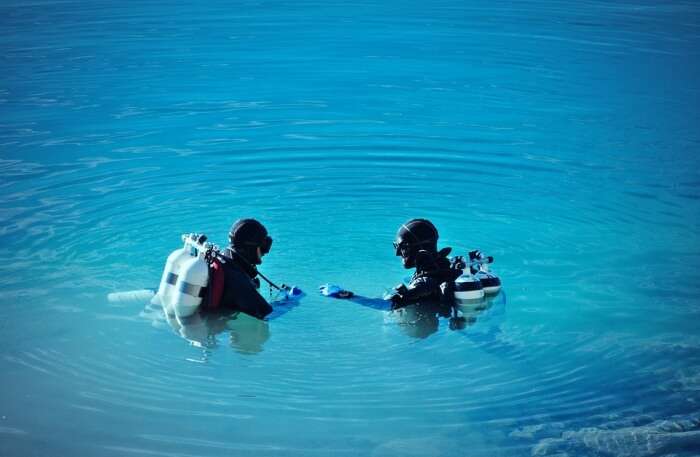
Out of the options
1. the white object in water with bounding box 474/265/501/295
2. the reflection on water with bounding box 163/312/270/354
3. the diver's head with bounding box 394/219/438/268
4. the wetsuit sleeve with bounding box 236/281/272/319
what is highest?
the diver's head with bounding box 394/219/438/268

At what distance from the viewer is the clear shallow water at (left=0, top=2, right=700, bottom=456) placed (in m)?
6.55

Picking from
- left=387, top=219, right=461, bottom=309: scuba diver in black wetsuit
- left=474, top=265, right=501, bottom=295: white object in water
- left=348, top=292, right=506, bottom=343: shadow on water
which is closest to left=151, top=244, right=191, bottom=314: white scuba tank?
left=348, top=292, right=506, bottom=343: shadow on water

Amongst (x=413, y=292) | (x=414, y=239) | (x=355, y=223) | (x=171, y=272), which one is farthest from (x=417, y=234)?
(x=355, y=223)

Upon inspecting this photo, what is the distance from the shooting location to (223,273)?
777 cm

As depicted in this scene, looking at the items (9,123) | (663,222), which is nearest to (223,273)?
(663,222)

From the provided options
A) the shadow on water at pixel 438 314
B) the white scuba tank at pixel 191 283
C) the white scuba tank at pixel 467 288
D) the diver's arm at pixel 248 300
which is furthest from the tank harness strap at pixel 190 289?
the white scuba tank at pixel 467 288

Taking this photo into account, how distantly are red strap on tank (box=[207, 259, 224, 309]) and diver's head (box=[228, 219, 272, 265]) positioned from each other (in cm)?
28

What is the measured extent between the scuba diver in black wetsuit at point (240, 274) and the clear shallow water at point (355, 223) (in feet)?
0.84

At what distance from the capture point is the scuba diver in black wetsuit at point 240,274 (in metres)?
7.75

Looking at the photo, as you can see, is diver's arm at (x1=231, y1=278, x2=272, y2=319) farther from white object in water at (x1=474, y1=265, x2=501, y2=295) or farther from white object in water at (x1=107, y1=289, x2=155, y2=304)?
white object in water at (x1=474, y1=265, x2=501, y2=295)

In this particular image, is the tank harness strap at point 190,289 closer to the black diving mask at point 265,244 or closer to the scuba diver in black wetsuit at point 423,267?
the black diving mask at point 265,244

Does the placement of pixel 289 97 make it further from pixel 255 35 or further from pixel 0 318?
pixel 0 318

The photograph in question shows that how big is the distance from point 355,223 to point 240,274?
9.02ft

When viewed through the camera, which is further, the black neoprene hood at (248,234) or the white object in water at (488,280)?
the white object in water at (488,280)
